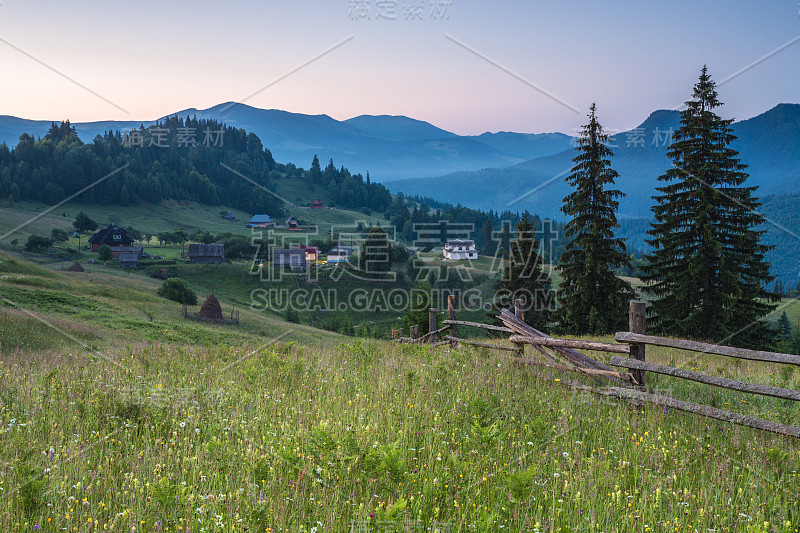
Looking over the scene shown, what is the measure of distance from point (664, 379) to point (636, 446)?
447 centimetres

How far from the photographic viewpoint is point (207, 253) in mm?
99062

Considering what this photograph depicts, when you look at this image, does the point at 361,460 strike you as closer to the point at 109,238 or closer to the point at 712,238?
the point at 712,238

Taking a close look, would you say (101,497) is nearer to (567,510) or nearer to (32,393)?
(32,393)

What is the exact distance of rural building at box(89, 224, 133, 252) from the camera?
9838cm

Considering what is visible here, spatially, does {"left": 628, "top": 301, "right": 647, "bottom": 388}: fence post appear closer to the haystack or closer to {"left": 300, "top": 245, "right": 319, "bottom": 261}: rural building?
the haystack

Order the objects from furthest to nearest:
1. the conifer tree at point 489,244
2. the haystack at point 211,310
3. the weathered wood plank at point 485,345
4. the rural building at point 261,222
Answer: the rural building at point 261,222, the conifer tree at point 489,244, the haystack at point 211,310, the weathered wood plank at point 485,345

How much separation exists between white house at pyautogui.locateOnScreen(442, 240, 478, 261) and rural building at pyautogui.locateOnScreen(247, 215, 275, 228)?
69.6m

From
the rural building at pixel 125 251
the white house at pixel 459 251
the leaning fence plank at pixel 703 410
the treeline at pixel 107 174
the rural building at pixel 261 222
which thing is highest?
the treeline at pixel 107 174

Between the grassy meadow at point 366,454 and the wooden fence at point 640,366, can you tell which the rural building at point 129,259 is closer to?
the grassy meadow at point 366,454

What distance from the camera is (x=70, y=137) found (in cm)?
17188

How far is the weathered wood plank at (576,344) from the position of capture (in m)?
7.55

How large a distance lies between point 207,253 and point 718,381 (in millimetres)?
103796

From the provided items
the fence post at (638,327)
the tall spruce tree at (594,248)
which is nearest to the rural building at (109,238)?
the tall spruce tree at (594,248)

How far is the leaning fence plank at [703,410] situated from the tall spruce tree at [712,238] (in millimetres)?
24465
